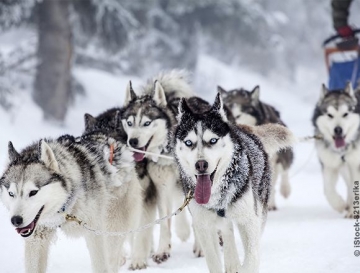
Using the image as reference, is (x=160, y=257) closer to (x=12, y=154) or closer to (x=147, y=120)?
(x=147, y=120)

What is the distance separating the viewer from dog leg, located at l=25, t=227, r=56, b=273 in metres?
3.30

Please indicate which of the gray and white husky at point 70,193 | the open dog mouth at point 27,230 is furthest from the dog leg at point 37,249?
the open dog mouth at point 27,230

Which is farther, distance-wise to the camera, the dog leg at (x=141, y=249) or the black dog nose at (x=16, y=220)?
the dog leg at (x=141, y=249)

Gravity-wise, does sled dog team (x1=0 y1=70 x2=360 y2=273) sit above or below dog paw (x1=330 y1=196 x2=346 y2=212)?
above

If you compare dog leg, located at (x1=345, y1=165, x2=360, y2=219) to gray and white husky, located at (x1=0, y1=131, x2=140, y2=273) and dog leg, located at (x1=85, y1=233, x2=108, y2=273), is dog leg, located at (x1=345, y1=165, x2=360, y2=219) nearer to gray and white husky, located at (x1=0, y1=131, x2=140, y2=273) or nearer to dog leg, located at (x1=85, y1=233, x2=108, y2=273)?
gray and white husky, located at (x1=0, y1=131, x2=140, y2=273)

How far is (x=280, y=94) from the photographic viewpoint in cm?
2798

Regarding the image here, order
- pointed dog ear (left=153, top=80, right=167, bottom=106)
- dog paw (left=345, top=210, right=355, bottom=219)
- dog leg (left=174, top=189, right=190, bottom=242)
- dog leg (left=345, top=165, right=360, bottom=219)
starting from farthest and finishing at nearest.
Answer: dog leg (left=345, top=165, right=360, bottom=219) → dog paw (left=345, top=210, right=355, bottom=219) → dog leg (left=174, top=189, right=190, bottom=242) → pointed dog ear (left=153, top=80, right=167, bottom=106)

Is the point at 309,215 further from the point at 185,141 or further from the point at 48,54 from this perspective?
the point at 48,54

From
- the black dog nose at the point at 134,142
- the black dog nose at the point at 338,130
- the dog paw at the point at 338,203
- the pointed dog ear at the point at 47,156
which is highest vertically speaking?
the black dog nose at the point at 338,130

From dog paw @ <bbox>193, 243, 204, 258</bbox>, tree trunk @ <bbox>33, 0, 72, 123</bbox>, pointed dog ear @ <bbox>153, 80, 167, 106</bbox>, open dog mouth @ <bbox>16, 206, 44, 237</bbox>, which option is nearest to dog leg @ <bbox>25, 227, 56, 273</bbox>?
open dog mouth @ <bbox>16, 206, 44, 237</bbox>

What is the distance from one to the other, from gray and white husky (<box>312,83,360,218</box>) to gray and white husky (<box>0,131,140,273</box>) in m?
2.71

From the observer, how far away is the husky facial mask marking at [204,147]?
322 cm

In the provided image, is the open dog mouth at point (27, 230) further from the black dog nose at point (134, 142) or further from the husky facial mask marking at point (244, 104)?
the husky facial mask marking at point (244, 104)

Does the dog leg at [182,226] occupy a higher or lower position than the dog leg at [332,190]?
lower
